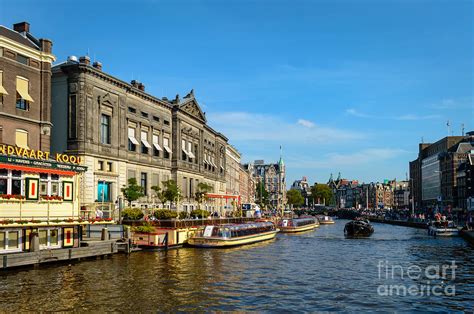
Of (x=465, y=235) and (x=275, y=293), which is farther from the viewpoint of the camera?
(x=465, y=235)

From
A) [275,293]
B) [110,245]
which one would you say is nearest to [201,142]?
[110,245]

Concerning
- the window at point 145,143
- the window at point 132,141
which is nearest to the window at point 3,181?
the window at point 132,141

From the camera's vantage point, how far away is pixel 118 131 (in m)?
70.6

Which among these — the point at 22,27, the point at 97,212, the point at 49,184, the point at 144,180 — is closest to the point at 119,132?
the point at 144,180

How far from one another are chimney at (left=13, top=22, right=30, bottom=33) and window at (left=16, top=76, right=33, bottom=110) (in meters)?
8.70

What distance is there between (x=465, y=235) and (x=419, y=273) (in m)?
44.5

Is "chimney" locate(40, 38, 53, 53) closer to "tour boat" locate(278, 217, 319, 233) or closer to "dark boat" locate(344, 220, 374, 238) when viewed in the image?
"dark boat" locate(344, 220, 374, 238)

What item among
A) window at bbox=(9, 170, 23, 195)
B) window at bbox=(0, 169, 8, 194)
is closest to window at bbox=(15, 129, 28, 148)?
window at bbox=(9, 170, 23, 195)

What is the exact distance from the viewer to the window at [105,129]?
67.6 metres

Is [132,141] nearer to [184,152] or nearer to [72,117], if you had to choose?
[72,117]

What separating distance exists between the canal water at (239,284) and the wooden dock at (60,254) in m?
0.74

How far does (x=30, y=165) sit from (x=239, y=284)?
20.0 metres

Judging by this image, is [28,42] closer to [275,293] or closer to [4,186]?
[4,186]

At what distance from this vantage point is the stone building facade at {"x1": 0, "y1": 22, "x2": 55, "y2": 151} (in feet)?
173
